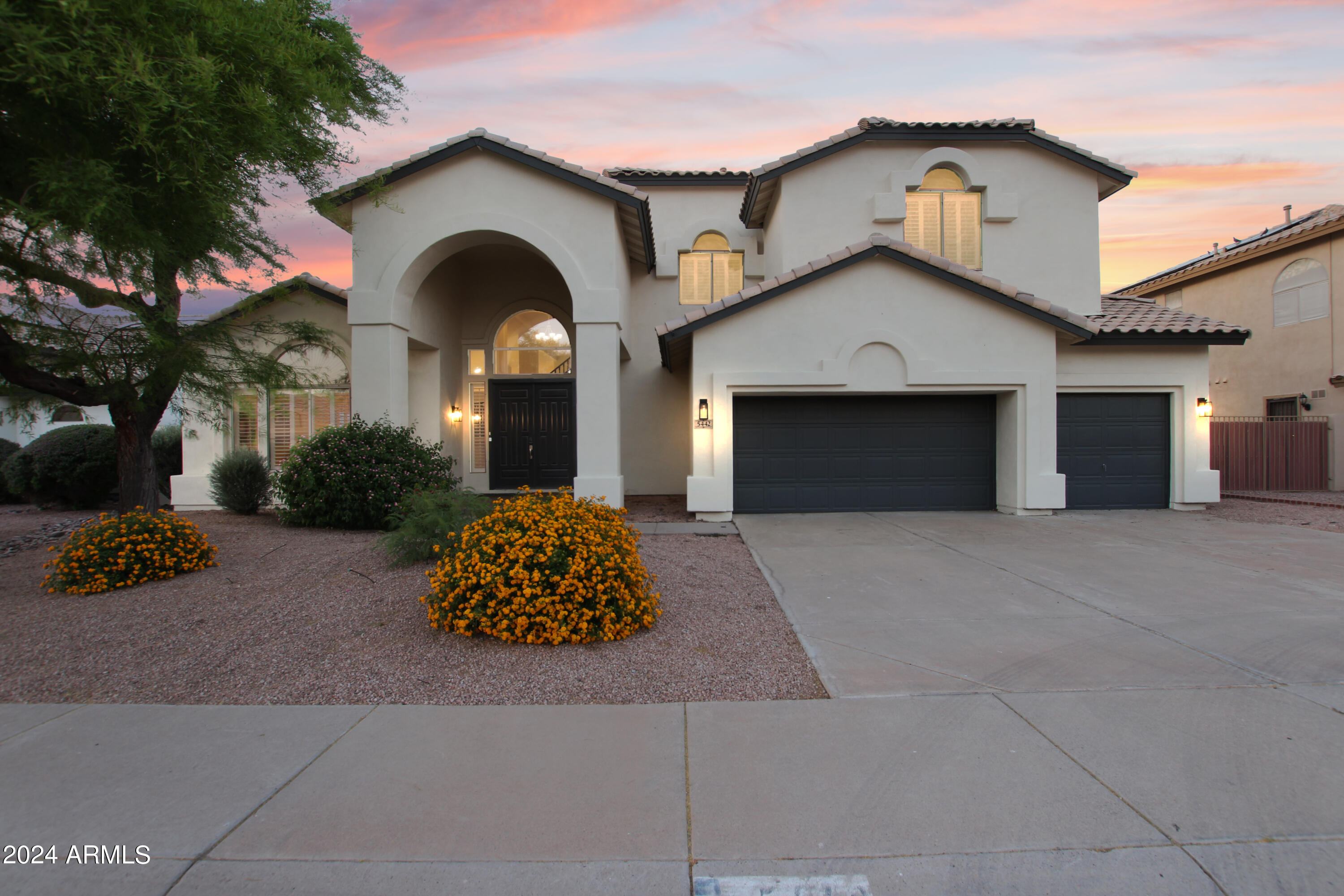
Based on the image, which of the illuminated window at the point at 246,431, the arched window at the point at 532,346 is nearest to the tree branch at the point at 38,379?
the illuminated window at the point at 246,431

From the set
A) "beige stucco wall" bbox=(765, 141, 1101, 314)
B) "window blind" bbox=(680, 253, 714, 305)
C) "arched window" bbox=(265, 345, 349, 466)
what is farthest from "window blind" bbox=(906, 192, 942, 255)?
"arched window" bbox=(265, 345, 349, 466)

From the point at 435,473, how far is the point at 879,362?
7.77 m

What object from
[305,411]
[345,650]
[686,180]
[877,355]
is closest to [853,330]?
[877,355]

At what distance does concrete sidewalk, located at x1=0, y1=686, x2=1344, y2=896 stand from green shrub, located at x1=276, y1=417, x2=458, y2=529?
19.2 ft

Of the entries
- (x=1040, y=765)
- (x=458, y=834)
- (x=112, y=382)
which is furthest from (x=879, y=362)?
(x=112, y=382)

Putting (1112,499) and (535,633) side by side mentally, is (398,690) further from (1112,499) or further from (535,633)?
(1112,499)

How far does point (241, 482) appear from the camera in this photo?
11562 millimetres

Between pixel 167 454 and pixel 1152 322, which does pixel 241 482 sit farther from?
pixel 1152 322

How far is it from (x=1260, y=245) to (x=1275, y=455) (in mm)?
→ 6126

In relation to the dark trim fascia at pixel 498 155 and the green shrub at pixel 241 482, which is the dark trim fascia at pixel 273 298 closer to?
the dark trim fascia at pixel 498 155

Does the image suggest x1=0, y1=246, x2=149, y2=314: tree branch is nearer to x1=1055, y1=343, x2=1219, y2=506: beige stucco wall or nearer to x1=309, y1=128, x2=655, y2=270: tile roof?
x1=309, y1=128, x2=655, y2=270: tile roof

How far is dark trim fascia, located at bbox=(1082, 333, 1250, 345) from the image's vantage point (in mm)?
11883

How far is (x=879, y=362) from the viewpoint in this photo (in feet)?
37.4

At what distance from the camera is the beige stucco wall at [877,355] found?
37.1 ft
